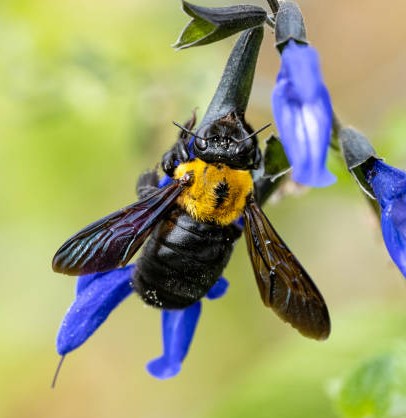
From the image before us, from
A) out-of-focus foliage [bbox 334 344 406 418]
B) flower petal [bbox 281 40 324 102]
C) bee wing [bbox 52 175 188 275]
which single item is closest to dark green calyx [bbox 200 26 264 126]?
bee wing [bbox 52 175 188 275]

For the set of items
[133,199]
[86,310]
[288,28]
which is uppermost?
[133,199]

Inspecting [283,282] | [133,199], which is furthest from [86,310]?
[133,199]

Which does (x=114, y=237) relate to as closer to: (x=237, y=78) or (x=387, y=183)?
(x=237, y=78)

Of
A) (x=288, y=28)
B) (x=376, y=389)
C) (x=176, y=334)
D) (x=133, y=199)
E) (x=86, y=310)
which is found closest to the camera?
(x=288, y=28)

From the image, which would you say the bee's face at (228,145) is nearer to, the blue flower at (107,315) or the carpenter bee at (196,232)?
the carpenter bee at (196,232)

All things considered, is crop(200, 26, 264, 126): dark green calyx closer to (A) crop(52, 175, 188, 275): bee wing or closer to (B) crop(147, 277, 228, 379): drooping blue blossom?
(A) crop(52, 175, 188, 275): bee wing
